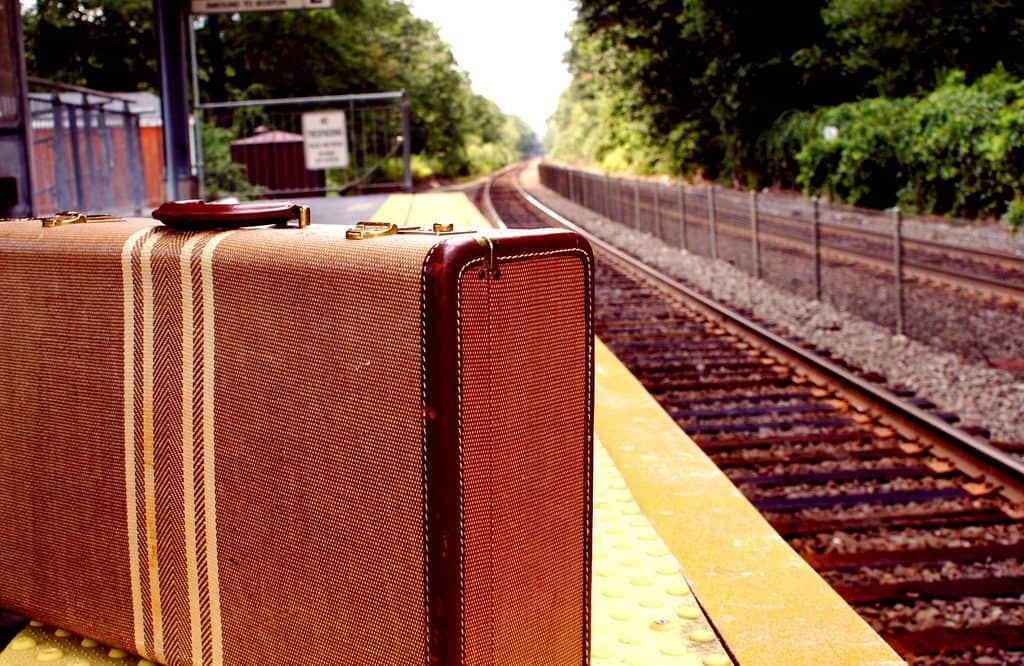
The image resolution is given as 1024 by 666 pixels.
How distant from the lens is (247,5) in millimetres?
8336

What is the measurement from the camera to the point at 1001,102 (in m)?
19.9

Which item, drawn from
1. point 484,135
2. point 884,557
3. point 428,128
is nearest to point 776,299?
point 884,557

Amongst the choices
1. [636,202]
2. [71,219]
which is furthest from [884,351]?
[636,202]

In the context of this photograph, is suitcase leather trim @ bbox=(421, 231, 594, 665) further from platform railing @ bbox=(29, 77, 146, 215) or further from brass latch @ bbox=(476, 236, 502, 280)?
platform railing @ bbox=(29, 77, 146, 215)

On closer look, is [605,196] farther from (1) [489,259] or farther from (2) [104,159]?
(1) [489,259]

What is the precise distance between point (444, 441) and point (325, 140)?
12185 mm

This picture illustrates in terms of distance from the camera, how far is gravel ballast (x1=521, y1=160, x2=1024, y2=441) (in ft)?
22.2

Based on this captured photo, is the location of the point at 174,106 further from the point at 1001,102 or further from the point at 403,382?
the point at 1001,102

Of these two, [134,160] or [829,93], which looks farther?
[829,93]

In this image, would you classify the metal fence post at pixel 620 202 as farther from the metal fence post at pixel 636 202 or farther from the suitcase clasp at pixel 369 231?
the suitcase clasp at pixel 369 231

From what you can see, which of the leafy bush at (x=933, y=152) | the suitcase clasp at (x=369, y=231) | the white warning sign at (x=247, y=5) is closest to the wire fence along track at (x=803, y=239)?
the leafy bush at (x=933, y=152)

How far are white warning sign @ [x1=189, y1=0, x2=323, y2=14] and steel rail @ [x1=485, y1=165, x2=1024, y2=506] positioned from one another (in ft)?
14.2

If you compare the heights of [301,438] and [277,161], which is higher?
[277,161]

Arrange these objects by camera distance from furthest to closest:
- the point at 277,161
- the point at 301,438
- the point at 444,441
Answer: the point at 277,161 < the point at 301,438 < the point at 444,441
